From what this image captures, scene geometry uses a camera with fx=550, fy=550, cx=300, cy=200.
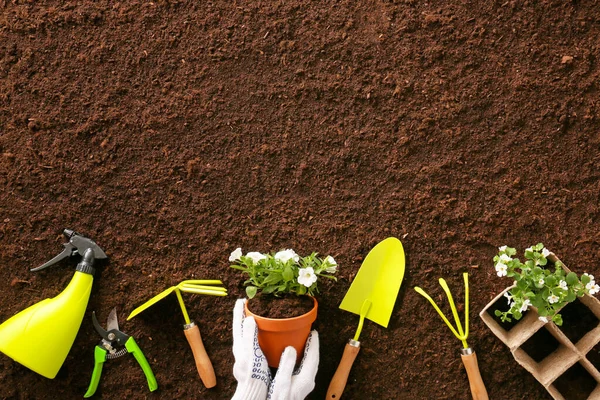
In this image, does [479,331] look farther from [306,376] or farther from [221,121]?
[221,121]

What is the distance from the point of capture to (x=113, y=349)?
1.33 metres

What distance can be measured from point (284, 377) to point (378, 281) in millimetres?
312

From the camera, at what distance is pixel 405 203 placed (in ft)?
4.37

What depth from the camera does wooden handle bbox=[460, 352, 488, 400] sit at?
1264 mm


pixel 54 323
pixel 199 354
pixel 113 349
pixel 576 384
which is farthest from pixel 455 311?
pixel 54 323

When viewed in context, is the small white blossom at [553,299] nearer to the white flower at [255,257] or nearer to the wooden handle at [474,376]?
the wooden handle at [474,376]

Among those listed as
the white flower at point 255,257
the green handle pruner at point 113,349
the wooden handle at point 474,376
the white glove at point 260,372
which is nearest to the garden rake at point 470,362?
the wooden handle at point 474,376

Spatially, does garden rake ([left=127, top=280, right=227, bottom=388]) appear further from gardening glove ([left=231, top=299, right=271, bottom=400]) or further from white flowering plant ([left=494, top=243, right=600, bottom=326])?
white flowering plant ([left=494, top=243, right=600, bottom=326])

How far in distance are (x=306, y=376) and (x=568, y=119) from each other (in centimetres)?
87

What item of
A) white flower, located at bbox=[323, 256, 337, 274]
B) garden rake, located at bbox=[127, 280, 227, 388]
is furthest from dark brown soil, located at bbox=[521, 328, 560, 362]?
garden rake, located at bbox=[127, 280, 227, 388]

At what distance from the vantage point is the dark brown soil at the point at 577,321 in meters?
1.28

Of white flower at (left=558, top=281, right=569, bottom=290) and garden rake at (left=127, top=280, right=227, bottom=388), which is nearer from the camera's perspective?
white flower at (left=558, top=281, right=569, bottom=290)

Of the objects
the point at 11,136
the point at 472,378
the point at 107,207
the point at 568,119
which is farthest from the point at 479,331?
the point at 11,136

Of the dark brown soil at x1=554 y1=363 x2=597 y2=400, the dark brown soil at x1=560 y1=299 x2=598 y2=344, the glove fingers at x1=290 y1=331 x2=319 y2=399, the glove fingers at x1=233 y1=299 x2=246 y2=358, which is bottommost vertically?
the dark brown soil at x1=554 y1=363 x2=597 y2=400
